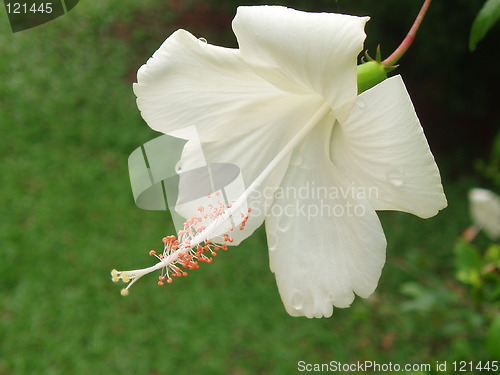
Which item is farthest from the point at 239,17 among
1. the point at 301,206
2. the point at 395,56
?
the point at 301,206

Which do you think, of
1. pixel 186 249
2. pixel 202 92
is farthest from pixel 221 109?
pixel 186 249

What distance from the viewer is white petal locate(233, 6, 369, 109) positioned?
757 millimetres

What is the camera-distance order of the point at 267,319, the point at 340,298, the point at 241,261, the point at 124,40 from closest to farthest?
1. the point at 340,298
2. the point at 267,319
3. the point at 241,261
4. the point at 124,40

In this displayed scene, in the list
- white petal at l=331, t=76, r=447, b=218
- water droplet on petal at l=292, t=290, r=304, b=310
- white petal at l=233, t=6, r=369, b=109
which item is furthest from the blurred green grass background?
white petal at l=233, t=6, r=369, b=109

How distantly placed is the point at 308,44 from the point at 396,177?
0.73 ft

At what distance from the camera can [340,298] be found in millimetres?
959

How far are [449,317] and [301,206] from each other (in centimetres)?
150

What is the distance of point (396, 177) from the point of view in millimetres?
832

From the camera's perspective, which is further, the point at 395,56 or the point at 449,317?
the point at 449,317

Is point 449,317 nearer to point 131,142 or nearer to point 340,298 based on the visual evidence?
point 340,298

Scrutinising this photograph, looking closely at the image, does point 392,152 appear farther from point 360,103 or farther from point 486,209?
point 486,209

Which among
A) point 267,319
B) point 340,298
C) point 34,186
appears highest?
point 340,298

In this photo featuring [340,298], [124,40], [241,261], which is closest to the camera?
[340,298]

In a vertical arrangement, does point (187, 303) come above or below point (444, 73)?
below
